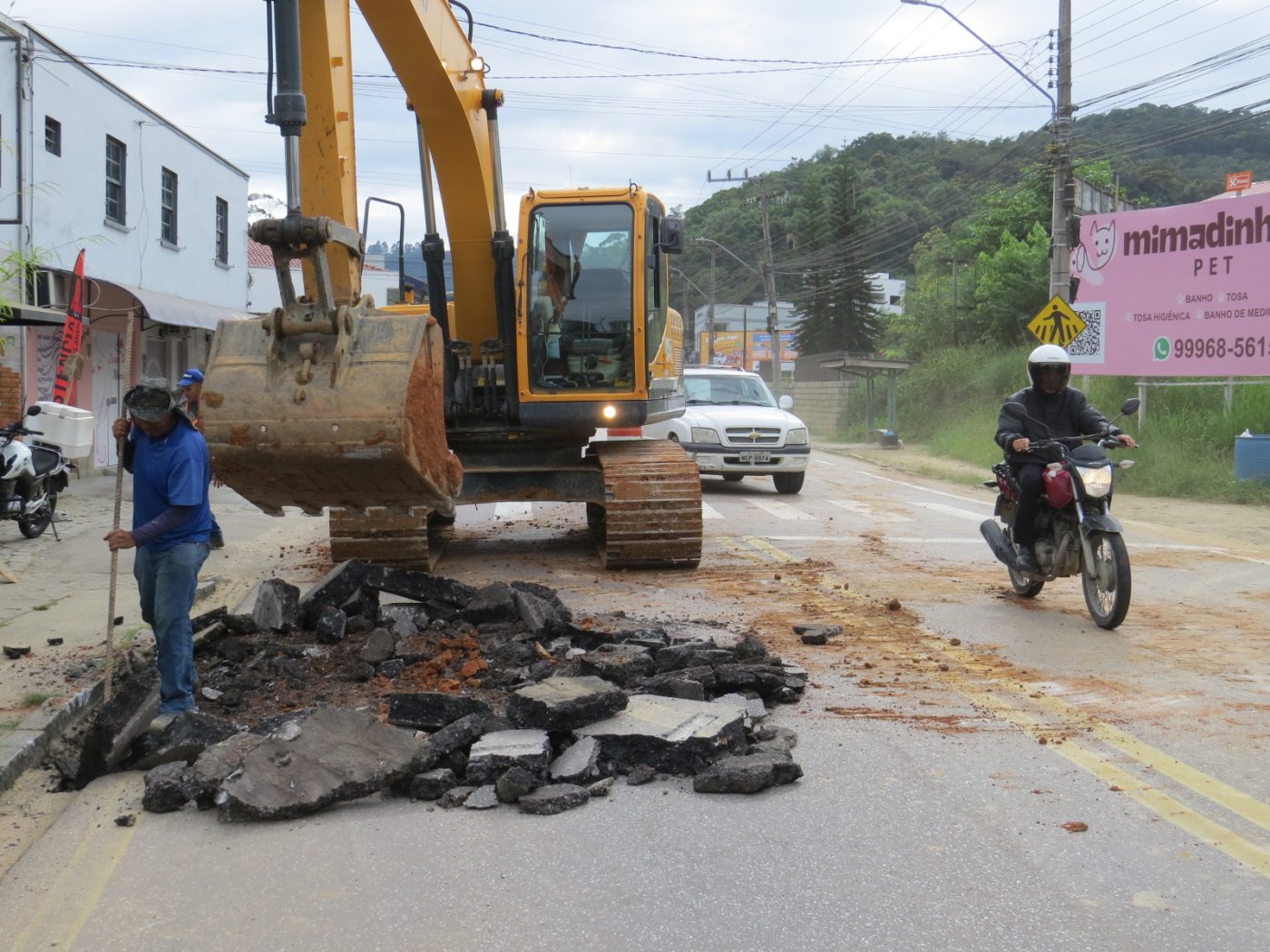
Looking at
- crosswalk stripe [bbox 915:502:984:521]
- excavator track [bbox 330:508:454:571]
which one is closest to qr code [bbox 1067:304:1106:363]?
crosswalk stripe [bbox 915:502:984:521]

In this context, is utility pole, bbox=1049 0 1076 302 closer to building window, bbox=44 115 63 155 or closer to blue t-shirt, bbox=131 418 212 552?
building window, bbox=44 115 63 155

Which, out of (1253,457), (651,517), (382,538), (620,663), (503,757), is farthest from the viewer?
(1253,457)

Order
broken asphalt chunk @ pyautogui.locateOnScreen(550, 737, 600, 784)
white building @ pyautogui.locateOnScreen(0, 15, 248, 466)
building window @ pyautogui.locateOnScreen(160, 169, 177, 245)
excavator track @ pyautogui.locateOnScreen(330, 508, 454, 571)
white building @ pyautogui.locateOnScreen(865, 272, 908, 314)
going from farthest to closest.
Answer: white building @ pyautogui.locateOnScreen(865, 272, 908, 314) < building window @ pyautogui.locateOnScreen(160, 169, 177, 245) < white building @ pyautogui.locateOnScreen(0, 15, 248, 466) < excavator track @ pyautogui.locateOnScreen(330, 508, 454, 571) < broken asphalt chunk @ pyautogui.locateOnScreen(550, 737, 600, 784)

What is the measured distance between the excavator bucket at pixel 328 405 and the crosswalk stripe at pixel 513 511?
10.2 m

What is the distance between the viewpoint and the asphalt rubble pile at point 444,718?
5.25m

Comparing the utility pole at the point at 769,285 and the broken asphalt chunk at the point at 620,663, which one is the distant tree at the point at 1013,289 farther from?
the broken asphalt chunk at the point at 620,663

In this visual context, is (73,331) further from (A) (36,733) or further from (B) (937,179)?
(B) (937,179)

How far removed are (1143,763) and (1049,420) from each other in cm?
444

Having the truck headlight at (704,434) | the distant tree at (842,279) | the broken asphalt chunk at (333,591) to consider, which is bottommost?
the broken asphalt chunk at (333,591)

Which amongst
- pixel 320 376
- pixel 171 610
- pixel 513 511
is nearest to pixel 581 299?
→ pixel 320 376

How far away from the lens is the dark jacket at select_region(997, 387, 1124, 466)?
31.2 ft

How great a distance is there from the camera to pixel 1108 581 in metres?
8.62

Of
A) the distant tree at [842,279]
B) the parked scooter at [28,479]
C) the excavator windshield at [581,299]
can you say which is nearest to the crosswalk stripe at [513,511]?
the excavator windshield at [581,299]

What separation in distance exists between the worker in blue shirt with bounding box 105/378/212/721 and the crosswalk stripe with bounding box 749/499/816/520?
10941mm
